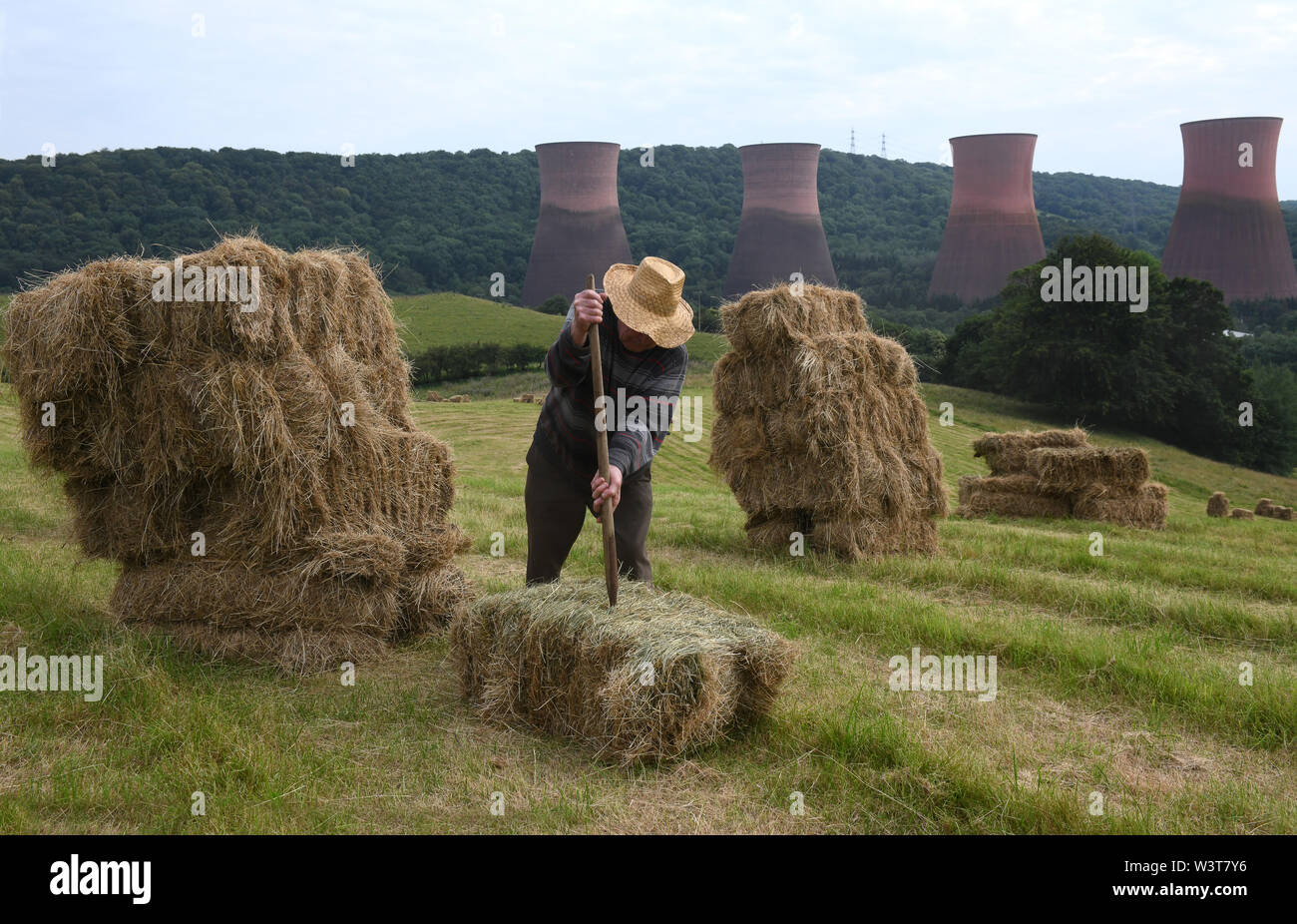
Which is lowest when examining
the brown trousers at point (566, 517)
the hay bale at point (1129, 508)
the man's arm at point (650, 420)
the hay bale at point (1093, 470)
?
the hay bale at point (1129, 508)

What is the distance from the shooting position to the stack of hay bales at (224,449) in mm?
6094

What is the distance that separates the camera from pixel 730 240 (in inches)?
3509

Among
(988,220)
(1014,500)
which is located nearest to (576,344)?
(1014,500)

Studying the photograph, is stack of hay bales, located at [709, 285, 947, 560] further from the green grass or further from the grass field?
the green grass

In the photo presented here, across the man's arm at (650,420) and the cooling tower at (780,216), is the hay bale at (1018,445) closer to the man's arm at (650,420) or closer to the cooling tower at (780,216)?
the man's arm at (650,420)

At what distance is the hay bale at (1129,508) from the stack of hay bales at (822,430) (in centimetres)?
615

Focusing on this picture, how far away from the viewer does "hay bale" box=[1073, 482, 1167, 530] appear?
54.2ft

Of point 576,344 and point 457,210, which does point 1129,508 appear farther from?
point 457,210

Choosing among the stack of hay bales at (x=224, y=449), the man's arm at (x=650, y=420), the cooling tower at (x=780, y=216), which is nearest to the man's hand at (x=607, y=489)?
the man's arm at (x=650, y=420)

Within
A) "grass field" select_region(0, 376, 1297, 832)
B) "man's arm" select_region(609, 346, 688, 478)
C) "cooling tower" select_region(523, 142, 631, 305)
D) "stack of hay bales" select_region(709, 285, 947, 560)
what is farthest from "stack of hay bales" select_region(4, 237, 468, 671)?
"cooling tower" select_region(523, 142, 631, 305)

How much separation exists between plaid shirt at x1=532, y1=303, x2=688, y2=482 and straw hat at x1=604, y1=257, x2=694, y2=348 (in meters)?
0.23

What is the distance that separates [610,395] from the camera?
18.9ft

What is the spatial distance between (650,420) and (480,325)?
51788 millimetres

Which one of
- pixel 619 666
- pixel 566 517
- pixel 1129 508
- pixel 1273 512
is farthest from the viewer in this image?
pixel 1273 512
